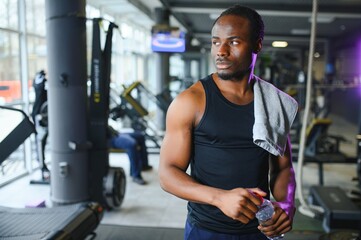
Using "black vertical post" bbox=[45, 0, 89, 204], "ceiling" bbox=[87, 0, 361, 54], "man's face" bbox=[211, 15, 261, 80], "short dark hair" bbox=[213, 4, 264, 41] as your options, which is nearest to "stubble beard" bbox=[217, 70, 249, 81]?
"man's face" bbox=[211, 15, 261, 80]

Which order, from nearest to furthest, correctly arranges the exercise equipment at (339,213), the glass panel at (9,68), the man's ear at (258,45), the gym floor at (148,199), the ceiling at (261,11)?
the man's ear at (258,45)
the exercise equipment at (339,213)
the gym floor at (148,199)
the glass panel at (9,68)
the ceiling at (261,11)

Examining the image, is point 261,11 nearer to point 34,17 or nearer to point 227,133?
point 34,17

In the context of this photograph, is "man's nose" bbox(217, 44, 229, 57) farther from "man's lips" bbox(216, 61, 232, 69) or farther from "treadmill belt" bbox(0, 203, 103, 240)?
"treadmill belt" bbox(0, 203, 103, 240)

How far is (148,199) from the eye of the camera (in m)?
4.20

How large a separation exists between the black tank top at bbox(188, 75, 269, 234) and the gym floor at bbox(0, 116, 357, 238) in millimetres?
1557

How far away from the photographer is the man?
46.5 inches

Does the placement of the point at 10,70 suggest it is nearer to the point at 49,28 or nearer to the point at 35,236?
the point at 49,28

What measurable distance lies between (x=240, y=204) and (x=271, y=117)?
36cm

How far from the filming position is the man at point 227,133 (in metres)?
1.18

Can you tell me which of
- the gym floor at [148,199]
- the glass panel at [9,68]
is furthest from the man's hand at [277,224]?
the glass panel at [9,68]

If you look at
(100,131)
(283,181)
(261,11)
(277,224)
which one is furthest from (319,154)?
(277,224)

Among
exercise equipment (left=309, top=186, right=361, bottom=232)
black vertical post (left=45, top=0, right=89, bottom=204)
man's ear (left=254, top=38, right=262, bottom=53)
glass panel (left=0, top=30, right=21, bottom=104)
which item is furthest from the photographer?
glass panel (left=0, top=30, right=21, bottom=104)

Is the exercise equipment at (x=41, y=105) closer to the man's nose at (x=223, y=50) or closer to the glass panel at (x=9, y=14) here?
the glass panel at (x=9, y=14)

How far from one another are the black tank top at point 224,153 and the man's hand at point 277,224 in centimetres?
12
